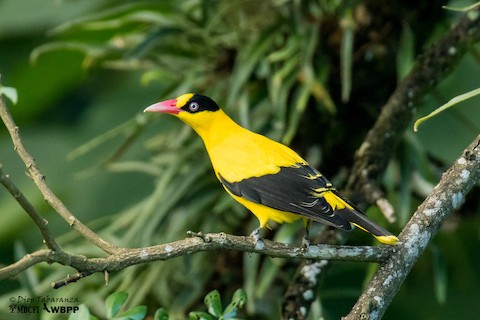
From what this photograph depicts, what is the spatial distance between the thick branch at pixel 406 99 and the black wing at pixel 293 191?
0.16 m

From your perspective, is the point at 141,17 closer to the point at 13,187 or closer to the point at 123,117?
the point at 123,117

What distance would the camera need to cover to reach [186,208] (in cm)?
207

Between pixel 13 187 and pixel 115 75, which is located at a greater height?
pixel 13 187

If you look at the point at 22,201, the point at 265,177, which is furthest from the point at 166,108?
the point at 22,201

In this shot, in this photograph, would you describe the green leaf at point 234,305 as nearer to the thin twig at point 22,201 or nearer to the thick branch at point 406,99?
the thin twig at point 22,201

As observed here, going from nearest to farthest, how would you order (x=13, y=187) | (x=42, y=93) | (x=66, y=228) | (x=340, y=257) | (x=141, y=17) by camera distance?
(x=13, y=187), (x=340, y=257), (x=141, y=17), (x=66, y=228), (x=42, y=93)

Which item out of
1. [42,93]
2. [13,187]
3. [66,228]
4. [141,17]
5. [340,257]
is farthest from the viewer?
[42,93]

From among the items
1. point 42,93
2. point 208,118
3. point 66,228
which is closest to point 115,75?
point 42,93

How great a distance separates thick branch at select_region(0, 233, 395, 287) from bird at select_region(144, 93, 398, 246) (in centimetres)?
7

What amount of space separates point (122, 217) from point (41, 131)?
1.04 meters

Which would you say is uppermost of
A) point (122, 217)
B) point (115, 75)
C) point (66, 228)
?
point (115, 75)

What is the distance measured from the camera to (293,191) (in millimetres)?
1448

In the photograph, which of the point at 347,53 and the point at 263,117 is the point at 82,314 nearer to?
the point at 347,53

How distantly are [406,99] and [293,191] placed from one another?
1.18 feet
